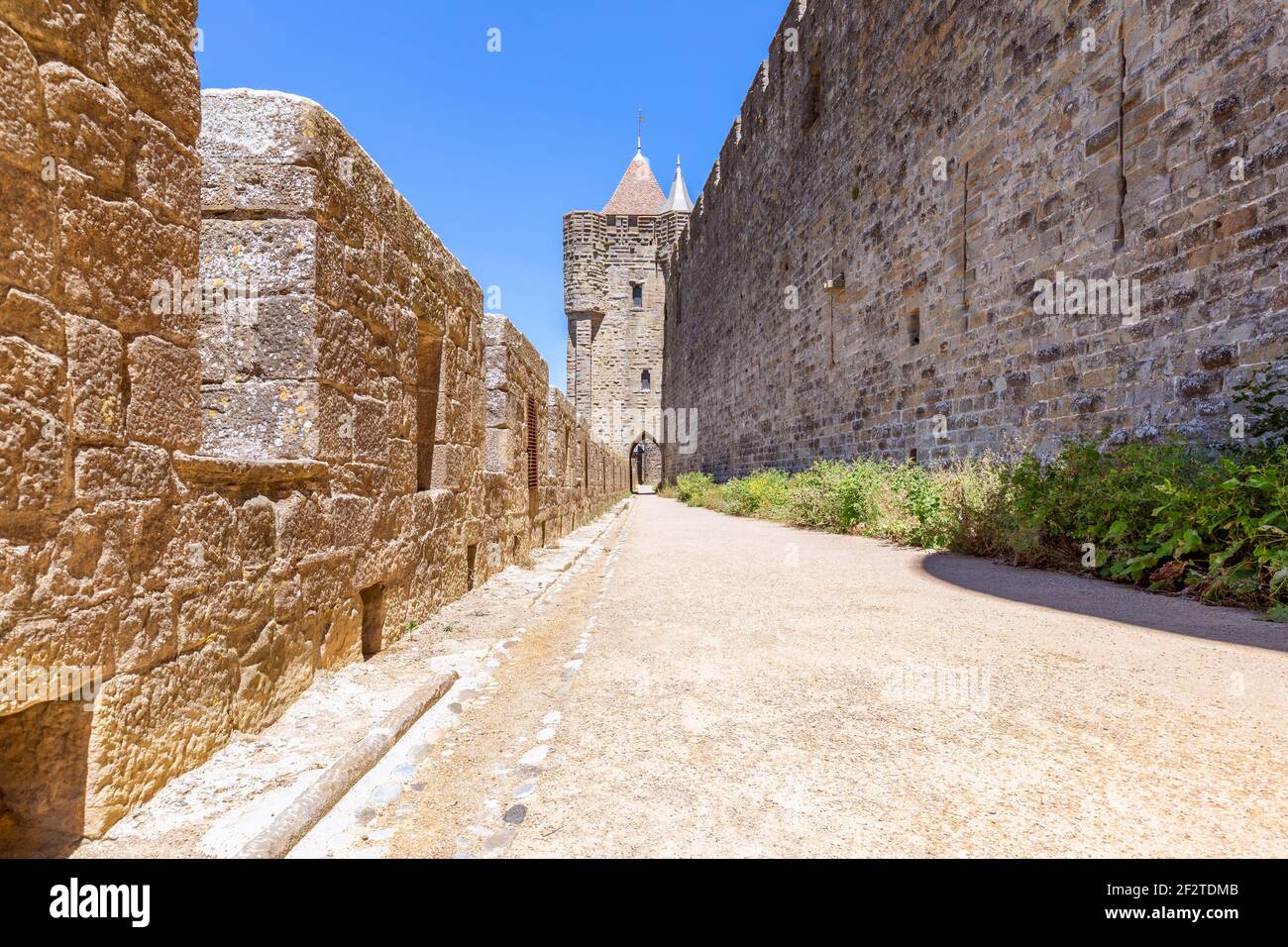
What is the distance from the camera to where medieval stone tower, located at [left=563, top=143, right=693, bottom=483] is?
A: 32.8 m

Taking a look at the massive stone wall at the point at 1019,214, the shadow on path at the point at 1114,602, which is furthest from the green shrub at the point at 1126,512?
the massive stone wall at the point at 1019,214

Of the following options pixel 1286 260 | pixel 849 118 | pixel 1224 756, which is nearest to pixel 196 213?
pixel 1224 756

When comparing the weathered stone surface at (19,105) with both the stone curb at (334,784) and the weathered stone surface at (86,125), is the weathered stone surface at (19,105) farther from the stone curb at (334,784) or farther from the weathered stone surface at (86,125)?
the stone curb at (334,784)

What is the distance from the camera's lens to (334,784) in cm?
170

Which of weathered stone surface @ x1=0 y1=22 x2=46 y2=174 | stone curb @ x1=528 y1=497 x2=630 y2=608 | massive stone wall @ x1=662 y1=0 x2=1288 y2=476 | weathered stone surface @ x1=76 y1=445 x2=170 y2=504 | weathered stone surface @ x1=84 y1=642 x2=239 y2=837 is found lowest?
stone curb @ x1=528 y1=497 x2=630 y2=608

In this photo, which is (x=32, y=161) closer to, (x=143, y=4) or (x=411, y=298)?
(x=143, y=4)

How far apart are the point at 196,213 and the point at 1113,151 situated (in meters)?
6.94

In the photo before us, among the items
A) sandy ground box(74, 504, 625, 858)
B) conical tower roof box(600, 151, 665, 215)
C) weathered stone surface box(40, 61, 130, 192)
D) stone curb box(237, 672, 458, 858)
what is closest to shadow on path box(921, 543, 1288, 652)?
sandy ground box(74, 504, 625, 858)

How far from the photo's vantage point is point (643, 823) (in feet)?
5.06

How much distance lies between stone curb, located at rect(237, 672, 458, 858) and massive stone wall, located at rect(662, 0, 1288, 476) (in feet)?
18.7

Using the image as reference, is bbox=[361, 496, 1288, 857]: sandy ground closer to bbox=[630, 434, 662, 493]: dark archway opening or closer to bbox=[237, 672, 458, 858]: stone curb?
bbox=[237, 672, 458, 858]: stone curb

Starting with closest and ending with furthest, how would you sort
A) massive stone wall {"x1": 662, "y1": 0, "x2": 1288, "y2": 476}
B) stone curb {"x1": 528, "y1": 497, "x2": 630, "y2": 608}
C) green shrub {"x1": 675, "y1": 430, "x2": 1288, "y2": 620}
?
green shrub {"x1": 675, "y1": 430, "x2": 1288, "y2": 620}
stone curb {"x1": 528, "y1": 497, "x2": 630, "y2": 608}
massive stone wall {"x1": 662, "y1": 0, "x2": 1288, "y2": 476}

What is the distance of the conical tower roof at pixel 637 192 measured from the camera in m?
34.0

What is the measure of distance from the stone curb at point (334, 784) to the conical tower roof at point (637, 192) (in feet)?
112
